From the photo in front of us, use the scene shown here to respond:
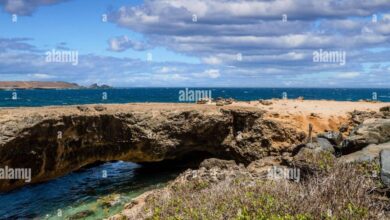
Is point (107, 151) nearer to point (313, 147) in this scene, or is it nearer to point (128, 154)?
point (128, 154)

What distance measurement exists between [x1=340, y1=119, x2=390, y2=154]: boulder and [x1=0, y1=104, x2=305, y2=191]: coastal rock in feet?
15.2

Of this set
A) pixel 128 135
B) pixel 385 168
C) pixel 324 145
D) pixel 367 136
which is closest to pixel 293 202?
pixel 385 168

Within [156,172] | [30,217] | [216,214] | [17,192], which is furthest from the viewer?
[156,172]

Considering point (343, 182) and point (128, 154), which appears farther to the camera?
point (128, 154)

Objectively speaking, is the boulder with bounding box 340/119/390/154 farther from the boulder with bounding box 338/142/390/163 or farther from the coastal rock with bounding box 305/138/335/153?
the boulder with bounding box 338/142/390/163

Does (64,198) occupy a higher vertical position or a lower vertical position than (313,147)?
lower

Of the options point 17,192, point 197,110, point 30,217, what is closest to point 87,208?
point 30,217

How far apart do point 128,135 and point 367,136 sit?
11.2 metres

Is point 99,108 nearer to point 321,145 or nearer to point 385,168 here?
point 321,145

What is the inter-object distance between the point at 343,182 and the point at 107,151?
1378 centimetres

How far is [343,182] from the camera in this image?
36.2ft

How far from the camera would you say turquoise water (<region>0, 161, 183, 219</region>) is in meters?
19.5

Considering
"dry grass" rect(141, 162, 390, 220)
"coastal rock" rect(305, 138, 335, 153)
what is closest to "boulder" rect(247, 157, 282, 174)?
"coastal rock" rect(305, 138, 335, 153)

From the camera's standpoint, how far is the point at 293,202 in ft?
34.4
